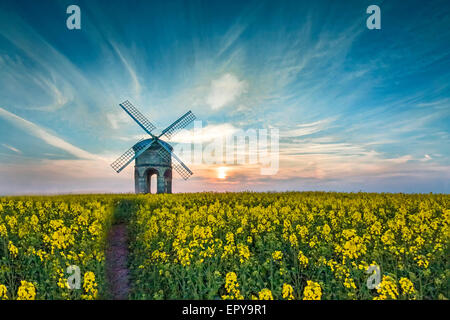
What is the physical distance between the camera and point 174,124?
34.5 m

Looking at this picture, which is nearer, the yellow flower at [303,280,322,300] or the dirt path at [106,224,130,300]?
the yellow flower at [303,280,322,300]

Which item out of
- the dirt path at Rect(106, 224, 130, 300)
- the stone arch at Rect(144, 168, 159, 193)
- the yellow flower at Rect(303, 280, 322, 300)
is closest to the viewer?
the yellow flower at Rect(303, 280, 322, 300)

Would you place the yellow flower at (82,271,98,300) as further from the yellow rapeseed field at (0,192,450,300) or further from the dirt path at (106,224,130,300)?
the dirt path at (106,224,130,300)

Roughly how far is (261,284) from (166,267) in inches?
97.4

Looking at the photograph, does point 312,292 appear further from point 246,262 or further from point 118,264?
point 118,264

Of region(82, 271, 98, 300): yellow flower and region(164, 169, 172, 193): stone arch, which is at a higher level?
region(164, 169, 172, 193): stone arch

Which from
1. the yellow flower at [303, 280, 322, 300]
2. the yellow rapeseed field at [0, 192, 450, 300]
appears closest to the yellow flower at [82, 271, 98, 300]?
the yellow rapeseed field at [0, 192, 450, 300]

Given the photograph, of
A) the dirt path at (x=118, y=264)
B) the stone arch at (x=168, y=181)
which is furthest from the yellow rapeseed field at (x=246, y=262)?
the stone arch at (x=168, y=181)

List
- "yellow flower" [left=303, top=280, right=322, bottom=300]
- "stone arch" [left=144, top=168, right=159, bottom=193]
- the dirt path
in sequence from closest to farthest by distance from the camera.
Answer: "yellow flower" [left=303, top=280, right=322, bottom=300] < the dirt path < "stone arch" [left=144, top=168, right=159, bottom=193]

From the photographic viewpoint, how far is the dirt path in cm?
775

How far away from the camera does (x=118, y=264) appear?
10023 millimetres
